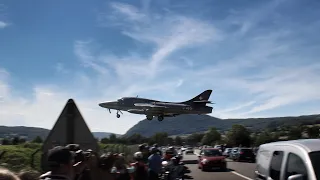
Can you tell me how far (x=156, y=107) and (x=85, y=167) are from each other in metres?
51.3

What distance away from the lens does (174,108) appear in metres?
60.8

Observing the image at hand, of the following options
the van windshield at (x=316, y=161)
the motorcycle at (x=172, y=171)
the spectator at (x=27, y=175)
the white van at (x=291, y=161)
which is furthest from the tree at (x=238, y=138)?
the spectator at (x=27, y=175)

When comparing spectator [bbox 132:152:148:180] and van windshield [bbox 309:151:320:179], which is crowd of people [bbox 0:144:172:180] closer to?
spectator [bbox 132:152:148:180]

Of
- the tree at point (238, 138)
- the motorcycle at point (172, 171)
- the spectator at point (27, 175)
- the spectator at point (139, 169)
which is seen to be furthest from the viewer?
the tree at point (238, 138)

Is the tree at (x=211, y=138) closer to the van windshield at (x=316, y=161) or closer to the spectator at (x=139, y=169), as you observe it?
the spectator at (x=139, y=169)

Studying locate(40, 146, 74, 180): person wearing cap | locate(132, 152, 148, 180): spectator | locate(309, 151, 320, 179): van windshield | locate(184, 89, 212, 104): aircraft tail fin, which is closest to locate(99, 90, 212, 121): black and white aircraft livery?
locate(184, 89, 212, 104): aircraft tail fin

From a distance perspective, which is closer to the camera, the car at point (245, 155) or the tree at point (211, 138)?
the car at point (245, 155)

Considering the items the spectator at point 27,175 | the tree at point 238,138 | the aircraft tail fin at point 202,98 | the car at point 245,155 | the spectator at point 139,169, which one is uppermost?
the aircraft tail fin at point 202,98

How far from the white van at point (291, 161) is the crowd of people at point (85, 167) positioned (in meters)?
2.47

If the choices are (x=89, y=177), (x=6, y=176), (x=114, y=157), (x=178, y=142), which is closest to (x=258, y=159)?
(x=114, y=157)

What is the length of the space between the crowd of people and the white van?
8.11ft

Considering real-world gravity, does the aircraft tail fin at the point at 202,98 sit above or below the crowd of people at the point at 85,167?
above

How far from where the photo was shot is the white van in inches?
218

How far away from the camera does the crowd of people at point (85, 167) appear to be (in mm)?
4387
